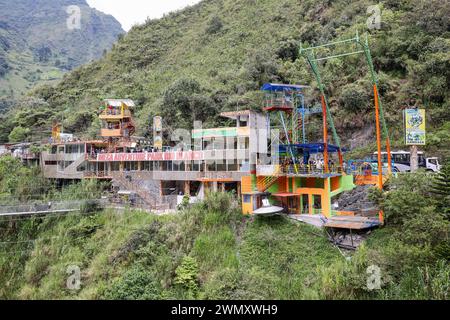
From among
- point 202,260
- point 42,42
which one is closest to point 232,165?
point 202,260

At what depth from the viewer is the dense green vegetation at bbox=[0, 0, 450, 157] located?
97.0 ft

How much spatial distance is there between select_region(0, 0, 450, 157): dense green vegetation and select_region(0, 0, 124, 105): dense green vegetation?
20.5m

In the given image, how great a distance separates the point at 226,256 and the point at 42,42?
10825 centimetres

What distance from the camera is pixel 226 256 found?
18.2m

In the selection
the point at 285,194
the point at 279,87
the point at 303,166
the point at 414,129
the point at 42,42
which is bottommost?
the point at 285,194

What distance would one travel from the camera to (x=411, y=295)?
13.9 metres

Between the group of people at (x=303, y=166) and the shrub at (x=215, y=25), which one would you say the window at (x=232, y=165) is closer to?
the group of people at (x=303, y=166)

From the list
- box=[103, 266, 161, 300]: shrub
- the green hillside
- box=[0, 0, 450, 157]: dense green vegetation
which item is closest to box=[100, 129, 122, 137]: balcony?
box=[0, 0, 450, 157]: dense green vegetation

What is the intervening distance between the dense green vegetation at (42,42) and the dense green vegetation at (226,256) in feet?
196

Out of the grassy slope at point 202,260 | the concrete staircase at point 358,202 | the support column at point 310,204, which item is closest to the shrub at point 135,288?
the grassy slope at point 202,260

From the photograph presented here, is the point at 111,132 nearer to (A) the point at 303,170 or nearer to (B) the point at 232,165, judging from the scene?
(B) the point at 232,165

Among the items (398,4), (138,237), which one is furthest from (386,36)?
(138,237)

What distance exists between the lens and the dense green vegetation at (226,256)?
47.7 feet
